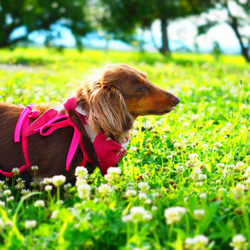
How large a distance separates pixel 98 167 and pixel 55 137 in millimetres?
454

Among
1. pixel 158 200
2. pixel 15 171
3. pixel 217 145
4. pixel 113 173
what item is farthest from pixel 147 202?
pixel 217 145

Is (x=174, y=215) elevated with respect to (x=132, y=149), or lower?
elevated

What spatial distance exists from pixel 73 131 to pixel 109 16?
19.6 metres

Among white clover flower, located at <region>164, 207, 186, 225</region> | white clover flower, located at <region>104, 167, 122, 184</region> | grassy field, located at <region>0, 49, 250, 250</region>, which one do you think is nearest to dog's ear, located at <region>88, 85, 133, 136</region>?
grassy field, located at <region>0, 49, 250, 250</region>

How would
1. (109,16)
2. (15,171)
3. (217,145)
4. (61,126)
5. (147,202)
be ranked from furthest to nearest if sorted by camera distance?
(109,16)
(217,145)
(61,126)
(15,171)
(147,202)

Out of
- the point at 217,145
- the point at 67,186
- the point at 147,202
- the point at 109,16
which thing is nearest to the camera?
the point at 147,202

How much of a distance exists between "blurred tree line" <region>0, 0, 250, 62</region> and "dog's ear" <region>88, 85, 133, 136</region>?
1617 centimetres

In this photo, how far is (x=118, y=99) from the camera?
3117 millimetres

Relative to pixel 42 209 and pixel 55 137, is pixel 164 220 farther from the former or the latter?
pixel 55 137

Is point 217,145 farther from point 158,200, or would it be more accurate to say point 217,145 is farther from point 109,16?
point 109,16

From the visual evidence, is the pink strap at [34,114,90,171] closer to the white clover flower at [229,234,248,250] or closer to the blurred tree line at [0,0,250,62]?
the white clover flower at [229,234,248,250]

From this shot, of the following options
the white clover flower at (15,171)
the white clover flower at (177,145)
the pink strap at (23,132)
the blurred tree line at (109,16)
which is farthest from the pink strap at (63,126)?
the blurred tree line at (109,16)

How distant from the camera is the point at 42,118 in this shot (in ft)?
10.00

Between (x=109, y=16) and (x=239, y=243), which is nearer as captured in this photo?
(x=239, y=243)
